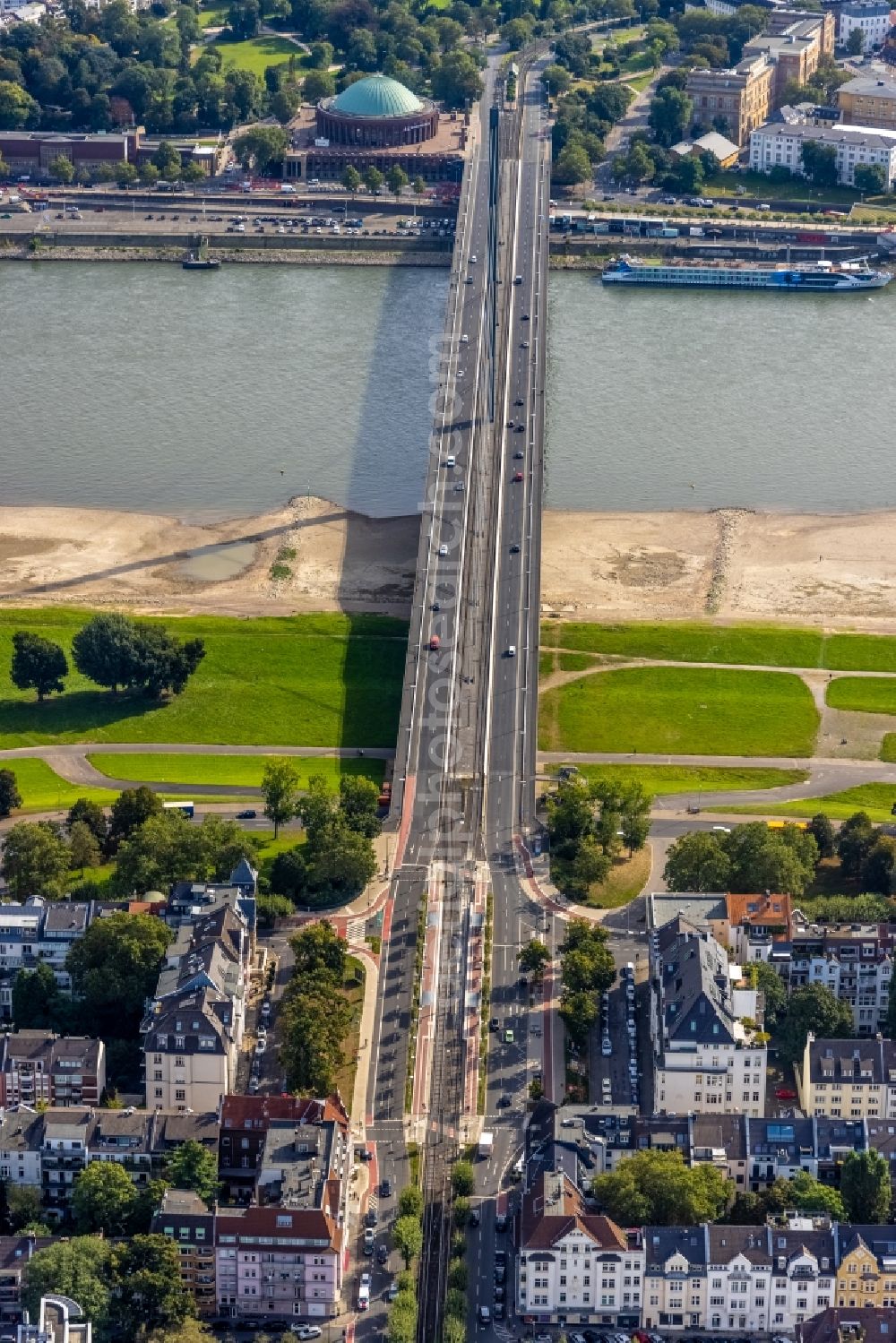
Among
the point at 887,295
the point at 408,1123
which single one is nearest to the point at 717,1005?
the point at 408,1123

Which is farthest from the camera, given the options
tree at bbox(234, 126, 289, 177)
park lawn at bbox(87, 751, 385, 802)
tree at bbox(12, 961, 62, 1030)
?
tree at bbox(234, 126, 289, 177)

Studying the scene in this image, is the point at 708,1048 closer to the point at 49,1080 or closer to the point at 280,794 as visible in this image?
the point at 49,1080

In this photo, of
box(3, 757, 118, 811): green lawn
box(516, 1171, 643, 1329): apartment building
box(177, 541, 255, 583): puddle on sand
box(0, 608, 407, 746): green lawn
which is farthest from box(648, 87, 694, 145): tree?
box(516, 1171, 643, 1329): apartment building

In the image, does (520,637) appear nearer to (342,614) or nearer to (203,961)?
(342,614)

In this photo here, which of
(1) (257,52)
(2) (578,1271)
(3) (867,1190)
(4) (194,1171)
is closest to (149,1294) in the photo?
(4) (194,1171)

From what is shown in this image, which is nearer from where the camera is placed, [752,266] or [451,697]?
[451,697]

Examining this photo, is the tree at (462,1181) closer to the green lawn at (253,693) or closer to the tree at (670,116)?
the green lawn at (253,693)

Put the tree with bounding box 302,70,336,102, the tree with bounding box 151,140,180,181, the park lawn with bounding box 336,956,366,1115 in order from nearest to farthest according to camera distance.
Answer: the park lawn with bounding box 336,956,366,1115, the tree with bounding box 151,140,180,181, the tree with bounding box 302,70,336,102

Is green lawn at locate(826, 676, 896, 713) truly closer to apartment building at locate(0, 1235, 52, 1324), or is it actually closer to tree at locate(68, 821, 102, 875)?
tree at locate(68, 821, 102, 875)
